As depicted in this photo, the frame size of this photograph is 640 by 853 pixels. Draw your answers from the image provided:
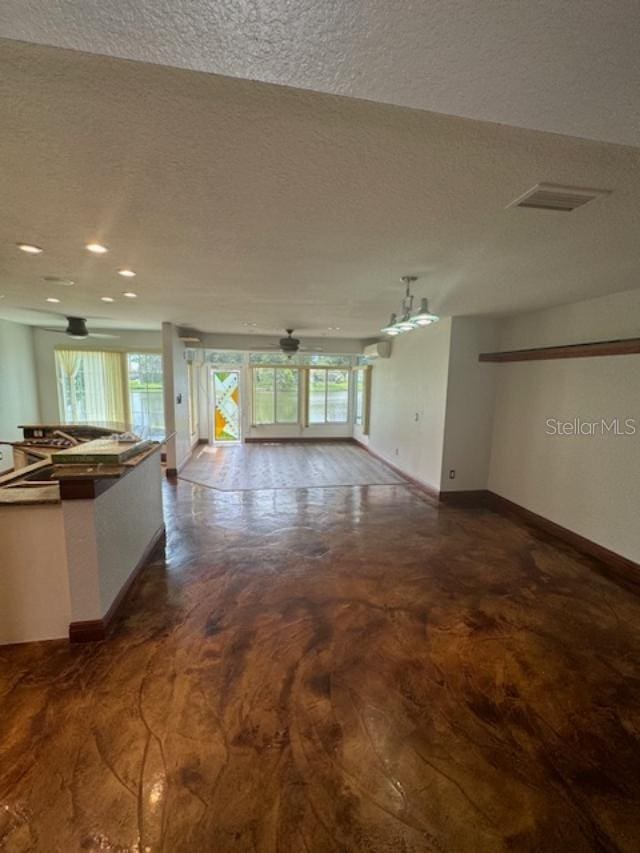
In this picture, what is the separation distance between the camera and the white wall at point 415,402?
498cm

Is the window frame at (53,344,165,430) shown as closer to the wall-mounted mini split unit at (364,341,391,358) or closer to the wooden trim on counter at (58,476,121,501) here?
the wall-mounted mini split unit at (364,341,391,358)

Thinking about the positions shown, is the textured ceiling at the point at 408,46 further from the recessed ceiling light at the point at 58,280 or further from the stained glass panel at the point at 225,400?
the stained glass panel at the point at 225,400

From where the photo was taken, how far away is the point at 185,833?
129 cm

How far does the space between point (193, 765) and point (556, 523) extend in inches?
153

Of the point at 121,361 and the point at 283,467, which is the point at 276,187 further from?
the point at 121,361

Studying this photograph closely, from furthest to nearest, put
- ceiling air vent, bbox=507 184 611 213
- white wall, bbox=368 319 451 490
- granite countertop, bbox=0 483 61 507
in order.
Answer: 1. white wall, bbox=368 319 451 490
2. granite countertop, bbox=0 483 61 507
3. ceiling air vent, bbox=507 184 611 213

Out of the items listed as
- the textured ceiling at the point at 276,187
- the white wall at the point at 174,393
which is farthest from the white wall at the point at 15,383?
the textured ceiling at the point at 276,187

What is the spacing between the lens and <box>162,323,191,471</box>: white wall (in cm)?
579

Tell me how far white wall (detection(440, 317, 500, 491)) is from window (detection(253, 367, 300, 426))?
188 inches

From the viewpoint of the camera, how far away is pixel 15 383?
6.10 metres

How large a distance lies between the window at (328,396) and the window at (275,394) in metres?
0.39

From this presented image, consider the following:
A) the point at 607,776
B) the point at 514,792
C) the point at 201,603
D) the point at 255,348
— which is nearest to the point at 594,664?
the point at 607,776

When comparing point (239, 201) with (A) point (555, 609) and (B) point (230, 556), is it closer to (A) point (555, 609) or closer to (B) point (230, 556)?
(B) point (230, 556)

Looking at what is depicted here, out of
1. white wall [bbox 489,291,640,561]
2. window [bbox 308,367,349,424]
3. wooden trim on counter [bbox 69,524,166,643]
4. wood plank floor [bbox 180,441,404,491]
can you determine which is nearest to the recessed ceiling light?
wooden trim on counter [bbox 69,524,166,643]
